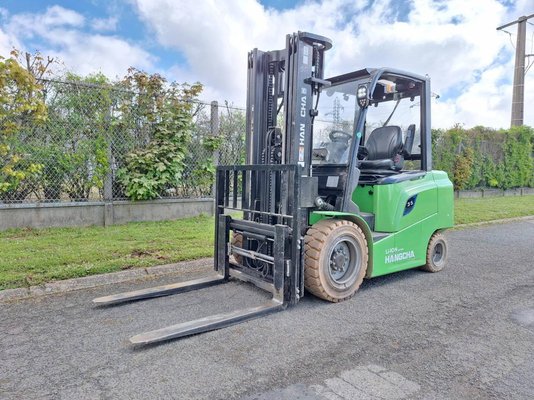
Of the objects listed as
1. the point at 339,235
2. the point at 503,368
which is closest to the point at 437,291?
the point at 339,235

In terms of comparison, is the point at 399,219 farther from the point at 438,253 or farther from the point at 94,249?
the point at 94,249

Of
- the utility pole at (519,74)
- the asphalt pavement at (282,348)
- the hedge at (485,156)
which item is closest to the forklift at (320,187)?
the asphalt pavement at (282,348)

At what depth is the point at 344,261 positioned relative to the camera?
4281 millimetres

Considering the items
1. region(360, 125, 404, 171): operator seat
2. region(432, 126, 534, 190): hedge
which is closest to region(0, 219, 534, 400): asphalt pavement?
region(360, 125, 404, 171): operator seat

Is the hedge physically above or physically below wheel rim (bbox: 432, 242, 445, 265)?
above

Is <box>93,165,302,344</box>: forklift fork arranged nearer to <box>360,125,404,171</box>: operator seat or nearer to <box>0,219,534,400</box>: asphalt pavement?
<box>0,219,534,400</box>: asphalt pavement

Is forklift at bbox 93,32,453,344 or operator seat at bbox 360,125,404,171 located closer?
forklift at bbox 93,32,453,344

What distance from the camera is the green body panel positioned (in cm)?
452

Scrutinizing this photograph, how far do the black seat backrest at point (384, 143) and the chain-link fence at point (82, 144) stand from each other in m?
4.38

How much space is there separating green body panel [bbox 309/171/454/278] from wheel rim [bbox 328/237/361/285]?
24 centimetres

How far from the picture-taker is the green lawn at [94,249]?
461 cm

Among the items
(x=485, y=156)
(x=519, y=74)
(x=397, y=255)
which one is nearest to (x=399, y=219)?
(x=397, y=255)

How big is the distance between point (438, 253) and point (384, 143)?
1.92 meters

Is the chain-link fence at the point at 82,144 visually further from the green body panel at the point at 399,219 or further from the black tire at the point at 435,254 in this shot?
the black tire at the point at 435,254
